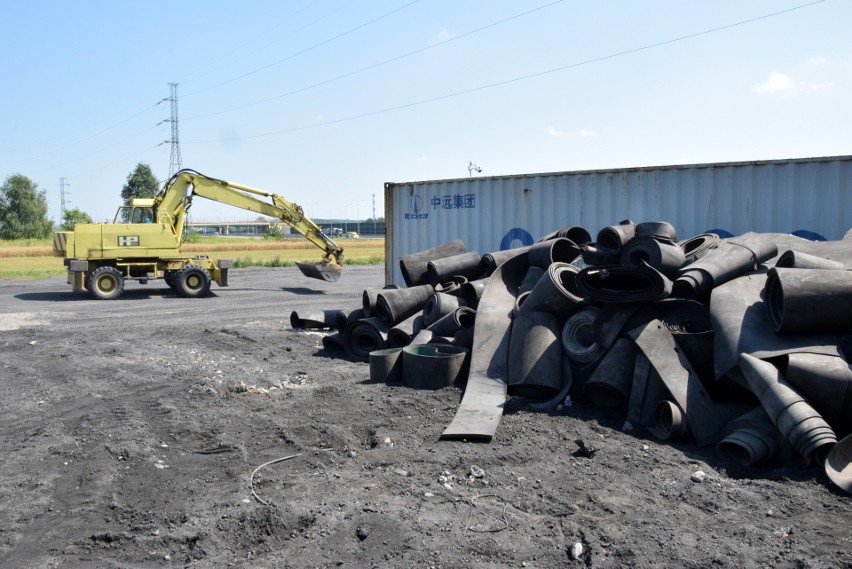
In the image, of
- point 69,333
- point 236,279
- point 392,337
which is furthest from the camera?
point 236,279

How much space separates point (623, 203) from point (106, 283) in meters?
13.7

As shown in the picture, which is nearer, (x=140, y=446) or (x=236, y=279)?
(x=140, y=446)

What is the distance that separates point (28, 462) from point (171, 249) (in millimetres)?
14110

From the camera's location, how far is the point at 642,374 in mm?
6398

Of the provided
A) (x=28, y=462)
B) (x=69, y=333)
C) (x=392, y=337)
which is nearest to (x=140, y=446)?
(x=28, y=462)

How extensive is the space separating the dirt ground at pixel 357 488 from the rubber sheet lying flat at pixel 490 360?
0.58 ft

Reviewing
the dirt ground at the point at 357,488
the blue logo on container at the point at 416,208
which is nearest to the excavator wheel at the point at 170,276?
the blue logo on container at the point at 416,208

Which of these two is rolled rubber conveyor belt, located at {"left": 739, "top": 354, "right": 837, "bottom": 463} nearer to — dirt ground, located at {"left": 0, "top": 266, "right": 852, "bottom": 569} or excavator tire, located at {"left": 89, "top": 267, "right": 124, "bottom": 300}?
dirt ground, located at {"left": 0, "top": 266, "right": 852, "bottom": 569}

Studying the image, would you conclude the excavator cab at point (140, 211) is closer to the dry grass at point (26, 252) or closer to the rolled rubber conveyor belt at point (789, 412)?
the rolled rubber conveyor belt at point (789, 412)

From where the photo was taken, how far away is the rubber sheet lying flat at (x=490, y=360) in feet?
20.4

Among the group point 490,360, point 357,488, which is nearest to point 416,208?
point 490,360

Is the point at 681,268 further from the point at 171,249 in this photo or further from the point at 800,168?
the point at 171,249

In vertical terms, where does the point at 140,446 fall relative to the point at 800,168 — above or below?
below

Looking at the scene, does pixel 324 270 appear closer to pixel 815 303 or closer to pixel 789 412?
pixel 815 303
